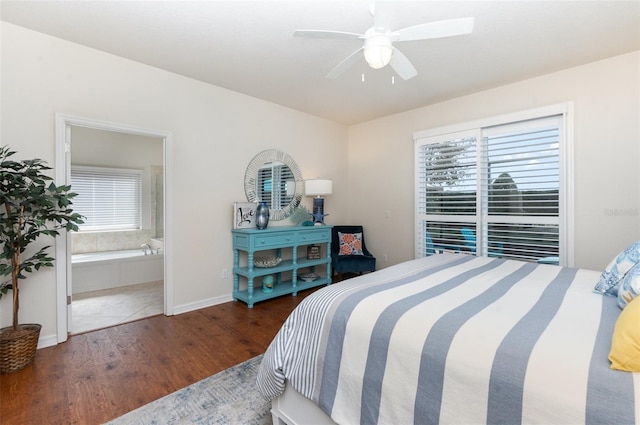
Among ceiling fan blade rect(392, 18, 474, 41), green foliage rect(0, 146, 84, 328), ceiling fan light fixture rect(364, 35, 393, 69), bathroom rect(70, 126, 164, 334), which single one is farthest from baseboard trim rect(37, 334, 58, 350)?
ceiling fan blade rect(392, 18, 474, 41)

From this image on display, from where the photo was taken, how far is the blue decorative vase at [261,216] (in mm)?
3631

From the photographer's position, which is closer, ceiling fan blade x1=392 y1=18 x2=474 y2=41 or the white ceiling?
ceiling fan blade x1=392 y1=18 x2=474 y2=41

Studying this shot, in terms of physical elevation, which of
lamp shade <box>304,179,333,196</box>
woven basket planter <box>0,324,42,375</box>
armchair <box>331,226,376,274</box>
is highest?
lamp shade <box>304,179,333,196</box>

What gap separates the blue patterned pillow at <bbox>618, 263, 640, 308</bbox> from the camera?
127cm

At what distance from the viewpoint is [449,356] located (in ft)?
3.38

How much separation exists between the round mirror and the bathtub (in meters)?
1.98

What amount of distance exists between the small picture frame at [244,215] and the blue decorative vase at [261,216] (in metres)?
0.15

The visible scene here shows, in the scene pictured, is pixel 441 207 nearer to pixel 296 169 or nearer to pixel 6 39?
pixel 296 169

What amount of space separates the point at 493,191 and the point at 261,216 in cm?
279

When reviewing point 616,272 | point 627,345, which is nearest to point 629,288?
point 616,272

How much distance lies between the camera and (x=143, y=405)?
1768 mm

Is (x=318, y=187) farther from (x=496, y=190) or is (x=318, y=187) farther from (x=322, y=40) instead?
(x=496, y=190)

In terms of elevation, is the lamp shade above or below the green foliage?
above

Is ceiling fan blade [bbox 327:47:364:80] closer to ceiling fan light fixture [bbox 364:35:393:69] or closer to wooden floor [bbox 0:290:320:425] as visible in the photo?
ceiling fan light fixture [bbox 364:35:393:69]
